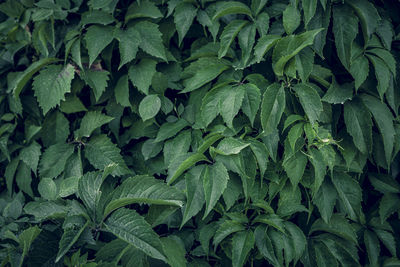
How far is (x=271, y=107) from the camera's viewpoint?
144 cm

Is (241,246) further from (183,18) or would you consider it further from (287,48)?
(183,18)

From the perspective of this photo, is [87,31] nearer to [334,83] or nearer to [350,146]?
[334,83]

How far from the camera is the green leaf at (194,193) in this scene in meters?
1.40

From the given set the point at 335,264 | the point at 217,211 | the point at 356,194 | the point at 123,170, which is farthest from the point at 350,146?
the point at 123,170

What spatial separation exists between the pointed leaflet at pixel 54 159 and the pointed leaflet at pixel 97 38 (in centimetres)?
45

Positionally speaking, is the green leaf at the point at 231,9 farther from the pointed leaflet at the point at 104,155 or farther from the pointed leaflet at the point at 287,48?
the pointed leaflet at the point at 104,155

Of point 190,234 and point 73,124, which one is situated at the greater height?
point 73,124

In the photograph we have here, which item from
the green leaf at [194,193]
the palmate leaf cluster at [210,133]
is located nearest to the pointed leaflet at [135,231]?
the palmate leaf cluster at [210,133]

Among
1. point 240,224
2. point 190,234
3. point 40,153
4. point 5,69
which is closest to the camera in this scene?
point 240,224

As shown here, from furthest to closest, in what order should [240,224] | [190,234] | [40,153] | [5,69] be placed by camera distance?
[5,69] → [40,153] → [190,234] → [240,224]

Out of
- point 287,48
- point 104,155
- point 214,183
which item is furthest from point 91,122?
point 287,48

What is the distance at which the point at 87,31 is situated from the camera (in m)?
1.65

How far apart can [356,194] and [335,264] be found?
31 centimetres

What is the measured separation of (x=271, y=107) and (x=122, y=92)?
0.70m
